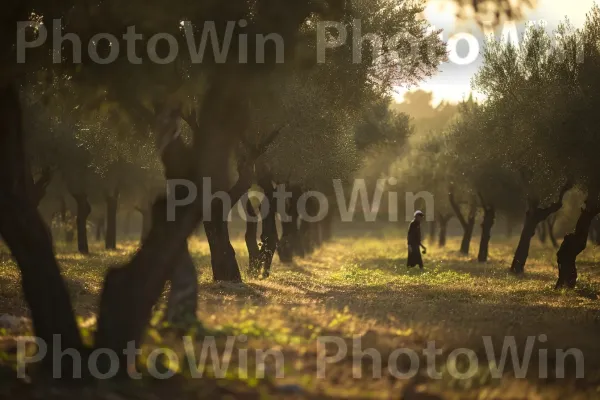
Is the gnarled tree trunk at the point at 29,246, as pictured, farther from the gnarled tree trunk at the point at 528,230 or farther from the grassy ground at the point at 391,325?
the gnarled tree trunk at the point at 528,230

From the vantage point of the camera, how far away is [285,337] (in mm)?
9414

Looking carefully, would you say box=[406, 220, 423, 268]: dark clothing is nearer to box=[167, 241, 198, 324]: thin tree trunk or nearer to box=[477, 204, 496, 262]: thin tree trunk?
box=[477, 204, 496, 262]: thin tree trunk

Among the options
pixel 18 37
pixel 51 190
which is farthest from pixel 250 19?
pixel 51 190

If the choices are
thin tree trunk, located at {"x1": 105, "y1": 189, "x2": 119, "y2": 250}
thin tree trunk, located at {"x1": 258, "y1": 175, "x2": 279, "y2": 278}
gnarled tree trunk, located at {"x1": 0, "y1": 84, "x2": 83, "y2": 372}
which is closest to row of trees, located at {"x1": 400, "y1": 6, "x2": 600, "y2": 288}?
thin tree trunk, located at {"x1": 258, "y1": 175, "x2": 279, "y2": 278}

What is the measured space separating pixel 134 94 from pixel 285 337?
5516 mm

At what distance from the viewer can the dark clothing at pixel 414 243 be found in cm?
3014

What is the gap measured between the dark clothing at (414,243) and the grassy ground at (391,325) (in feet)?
21.5

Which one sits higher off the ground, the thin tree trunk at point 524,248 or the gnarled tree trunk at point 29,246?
the gnarled tree trunk at point 29,246

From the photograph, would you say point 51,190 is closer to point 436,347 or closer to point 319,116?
point 319,116

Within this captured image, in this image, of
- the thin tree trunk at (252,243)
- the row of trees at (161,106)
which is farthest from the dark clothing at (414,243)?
the row of trees at (161,106)

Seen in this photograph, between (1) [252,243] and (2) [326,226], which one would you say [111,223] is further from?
(2) [326,226]

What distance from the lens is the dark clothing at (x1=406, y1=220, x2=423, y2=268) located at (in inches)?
1187

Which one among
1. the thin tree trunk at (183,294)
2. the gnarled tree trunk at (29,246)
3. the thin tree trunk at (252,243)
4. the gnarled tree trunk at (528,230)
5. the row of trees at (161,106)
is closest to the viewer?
the gnarled tree trunk at (29,246)

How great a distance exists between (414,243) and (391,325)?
62.1 ft
